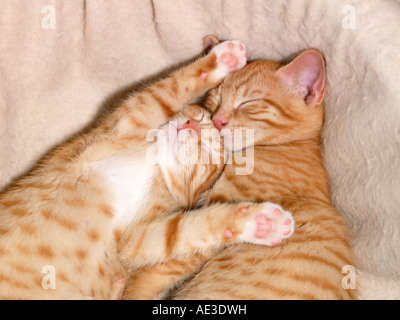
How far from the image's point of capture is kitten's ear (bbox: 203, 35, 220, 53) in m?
1.81

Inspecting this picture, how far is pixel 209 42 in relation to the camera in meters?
1.84

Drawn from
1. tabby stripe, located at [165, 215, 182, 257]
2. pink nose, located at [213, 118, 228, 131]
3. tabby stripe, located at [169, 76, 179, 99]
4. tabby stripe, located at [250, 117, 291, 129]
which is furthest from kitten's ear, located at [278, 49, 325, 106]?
tabby stripe, located at [165, 215, 182, 257]

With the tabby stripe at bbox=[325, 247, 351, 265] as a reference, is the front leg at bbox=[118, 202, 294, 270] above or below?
above

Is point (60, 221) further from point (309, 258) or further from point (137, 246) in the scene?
point (309, 258)

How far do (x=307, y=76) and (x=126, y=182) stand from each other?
665 millimetres

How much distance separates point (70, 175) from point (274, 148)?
66 centimetres

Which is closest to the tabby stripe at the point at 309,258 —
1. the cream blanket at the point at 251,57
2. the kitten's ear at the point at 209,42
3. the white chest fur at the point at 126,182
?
the cream blanket at the point at 251,57

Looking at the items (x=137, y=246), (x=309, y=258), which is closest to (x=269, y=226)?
(x=309, y=258)

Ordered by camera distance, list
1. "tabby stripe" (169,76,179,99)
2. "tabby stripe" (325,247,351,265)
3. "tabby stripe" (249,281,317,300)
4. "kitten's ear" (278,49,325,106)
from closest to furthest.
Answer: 1. "tabby stripe" (249,281,317,300)
2. "tabby stripe" (325,247,351,265)
3. "kitten's ear" (278,49,325,106)
4. "tabby stripe" (169,76,179,99)

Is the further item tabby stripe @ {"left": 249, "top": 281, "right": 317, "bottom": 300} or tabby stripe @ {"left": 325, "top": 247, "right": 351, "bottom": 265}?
tabby stripe @ {"left": 325, "top": 247, "right": 351, "bottom": 265}

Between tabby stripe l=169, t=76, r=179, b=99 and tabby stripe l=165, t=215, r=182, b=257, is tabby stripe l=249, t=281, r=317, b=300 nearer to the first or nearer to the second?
tabby stripe l=165, t=215, r=182, b=257

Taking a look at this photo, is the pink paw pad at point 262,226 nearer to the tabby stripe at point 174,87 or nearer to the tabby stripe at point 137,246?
the tabby stripe at point 137,246

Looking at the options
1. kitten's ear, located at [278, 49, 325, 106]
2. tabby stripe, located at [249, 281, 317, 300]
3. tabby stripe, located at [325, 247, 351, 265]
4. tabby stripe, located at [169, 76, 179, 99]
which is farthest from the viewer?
tabby stripe, located at [169, 76, 179, 99]

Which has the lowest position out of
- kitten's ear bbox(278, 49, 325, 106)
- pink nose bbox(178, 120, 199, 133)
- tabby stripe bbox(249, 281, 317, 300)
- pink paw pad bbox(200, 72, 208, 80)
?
tabby stripe bbox(249, 281, 317, 300)
